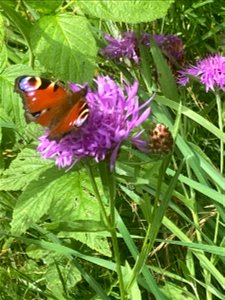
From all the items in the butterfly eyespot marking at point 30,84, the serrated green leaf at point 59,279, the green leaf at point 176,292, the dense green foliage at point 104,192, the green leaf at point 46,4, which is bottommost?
the green leaf at point 176,292

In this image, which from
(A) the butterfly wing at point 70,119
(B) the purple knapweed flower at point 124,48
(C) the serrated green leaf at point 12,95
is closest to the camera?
(A) the butterfly wing at point 70,119

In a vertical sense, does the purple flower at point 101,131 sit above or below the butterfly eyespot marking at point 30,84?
below

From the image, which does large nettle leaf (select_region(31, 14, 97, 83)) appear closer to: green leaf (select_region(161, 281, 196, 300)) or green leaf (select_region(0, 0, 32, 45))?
green leaf (select_region(0, 0, 32, 45))

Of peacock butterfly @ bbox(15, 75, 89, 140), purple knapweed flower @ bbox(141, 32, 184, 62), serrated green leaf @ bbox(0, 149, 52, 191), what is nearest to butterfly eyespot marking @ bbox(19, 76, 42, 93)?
peacock butterfly @ bbox(15, 75, 89, 140)

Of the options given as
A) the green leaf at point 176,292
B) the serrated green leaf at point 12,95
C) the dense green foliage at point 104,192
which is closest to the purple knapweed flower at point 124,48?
the dense green foliage at point 104,192

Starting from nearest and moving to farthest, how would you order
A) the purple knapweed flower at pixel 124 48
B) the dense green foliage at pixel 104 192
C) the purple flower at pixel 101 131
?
the purple flower at pixel 101 131 → the dense green foliage at pixel 104 192 → the purple knapweed flower at pixel 124 48

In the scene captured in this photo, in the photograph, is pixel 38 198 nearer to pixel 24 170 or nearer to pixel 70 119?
pixel 24 170

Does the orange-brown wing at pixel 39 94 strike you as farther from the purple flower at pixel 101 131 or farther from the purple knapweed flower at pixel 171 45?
the purple knapweed flower at pixel 171 45
